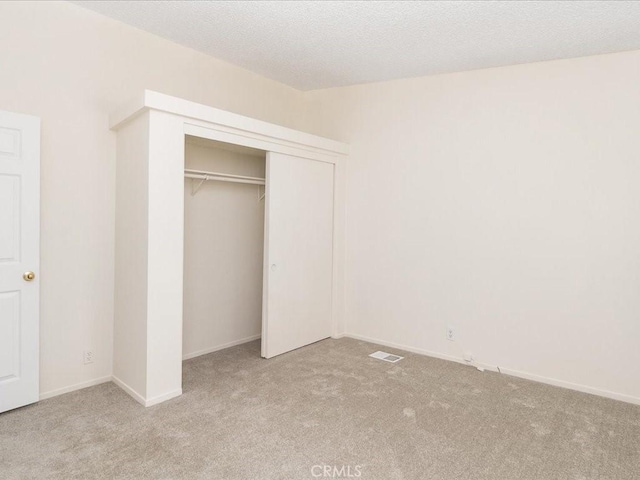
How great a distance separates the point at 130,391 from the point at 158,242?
109 cm

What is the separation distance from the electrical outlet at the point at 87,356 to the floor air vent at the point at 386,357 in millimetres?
2357

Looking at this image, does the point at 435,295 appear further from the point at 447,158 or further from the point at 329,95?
the point at 329,95

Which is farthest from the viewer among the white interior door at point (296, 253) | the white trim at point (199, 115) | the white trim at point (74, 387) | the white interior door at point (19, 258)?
the white interior door at point (296, 253)

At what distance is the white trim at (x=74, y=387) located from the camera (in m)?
2.76

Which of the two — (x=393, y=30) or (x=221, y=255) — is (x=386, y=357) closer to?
(x=221, y=255)

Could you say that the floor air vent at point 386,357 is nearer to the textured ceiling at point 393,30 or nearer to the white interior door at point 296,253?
the white interior door at point 296,253

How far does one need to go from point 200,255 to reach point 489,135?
2827 mm

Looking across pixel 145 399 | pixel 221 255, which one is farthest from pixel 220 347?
pixel 145 399

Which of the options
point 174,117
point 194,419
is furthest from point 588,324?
point 174,117

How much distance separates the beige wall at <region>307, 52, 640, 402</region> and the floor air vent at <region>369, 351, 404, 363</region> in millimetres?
277

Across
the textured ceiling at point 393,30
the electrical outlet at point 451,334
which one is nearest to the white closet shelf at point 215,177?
the textured ceiling at point 393,30

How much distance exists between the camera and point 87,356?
2.97 metres

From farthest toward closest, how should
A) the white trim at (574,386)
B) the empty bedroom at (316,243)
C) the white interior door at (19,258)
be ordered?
1. the white trim at (574,386)
2. the white interior door at (19,258)
3. the empty bedroom at (316,243)

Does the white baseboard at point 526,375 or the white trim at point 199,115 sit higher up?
the white trim at point 199,115
